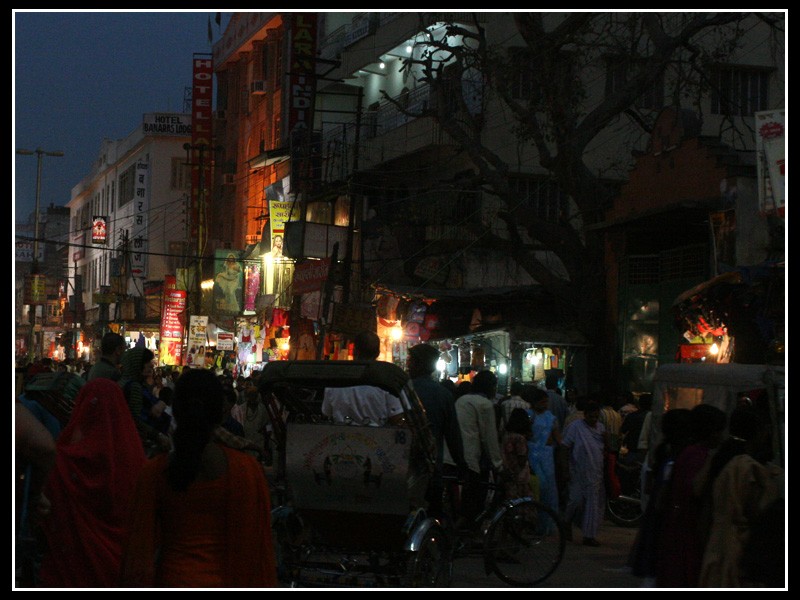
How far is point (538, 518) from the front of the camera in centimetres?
980

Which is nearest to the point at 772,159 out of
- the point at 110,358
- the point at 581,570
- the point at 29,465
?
the point at 581,570

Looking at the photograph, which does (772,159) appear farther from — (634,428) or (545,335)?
(545,335)

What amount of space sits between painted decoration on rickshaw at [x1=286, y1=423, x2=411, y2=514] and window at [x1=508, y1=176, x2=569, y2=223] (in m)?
19.7

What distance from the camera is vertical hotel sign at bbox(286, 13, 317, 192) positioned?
3506cm

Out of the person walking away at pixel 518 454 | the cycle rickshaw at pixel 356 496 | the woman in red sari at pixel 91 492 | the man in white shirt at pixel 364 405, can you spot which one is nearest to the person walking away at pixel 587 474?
the person walking away at pixel 518 454

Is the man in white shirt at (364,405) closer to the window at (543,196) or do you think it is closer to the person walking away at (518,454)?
the person walking away at (518,454)

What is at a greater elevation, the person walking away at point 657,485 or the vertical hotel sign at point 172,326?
the vertical hotel sign at point 172,326

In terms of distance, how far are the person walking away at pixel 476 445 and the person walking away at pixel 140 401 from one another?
2689 millimetres

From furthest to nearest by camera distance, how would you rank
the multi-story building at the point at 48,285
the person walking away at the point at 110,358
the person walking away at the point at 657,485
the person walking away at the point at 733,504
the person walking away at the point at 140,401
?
the multi-story building at the point at 48,285 → the person walking away at the point at 110,358 → the person walking away at the point at 140,401 → the person walking away at the point at 657,485 → the person walking away at the point at 733,504

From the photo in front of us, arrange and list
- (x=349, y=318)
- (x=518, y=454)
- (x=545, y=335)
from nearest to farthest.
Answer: (x=518, y=454), (x=545, y=335), (x=349, y=318)

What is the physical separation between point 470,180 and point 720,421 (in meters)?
15.8

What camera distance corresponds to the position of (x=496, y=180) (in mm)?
21578

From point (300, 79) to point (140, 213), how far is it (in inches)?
1108

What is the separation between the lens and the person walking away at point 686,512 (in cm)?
636
